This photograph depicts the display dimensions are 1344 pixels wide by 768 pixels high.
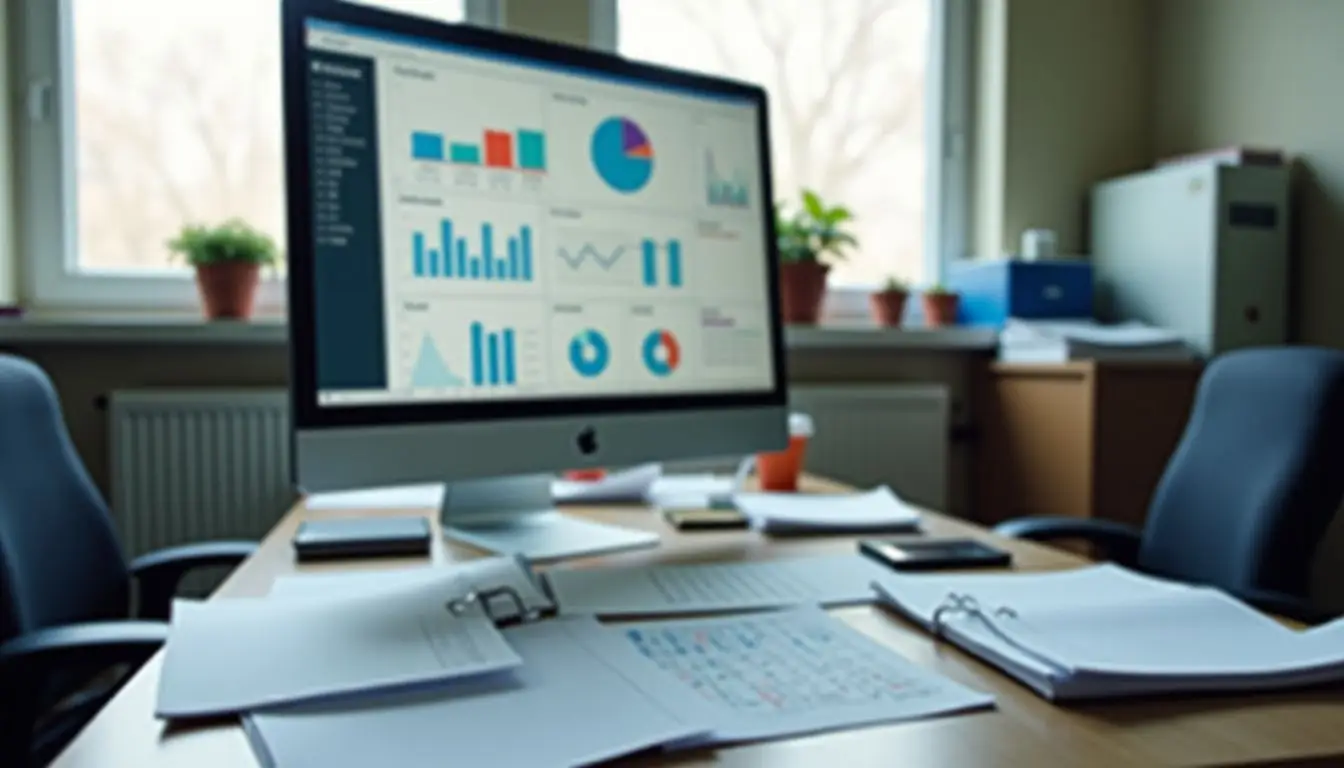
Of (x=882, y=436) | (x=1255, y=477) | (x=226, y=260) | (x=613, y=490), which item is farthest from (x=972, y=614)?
(x=226, y=260)

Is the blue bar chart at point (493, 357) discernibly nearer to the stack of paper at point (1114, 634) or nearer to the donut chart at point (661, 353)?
the donut chart at point (661, 353)

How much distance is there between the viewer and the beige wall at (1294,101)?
7.07 feet

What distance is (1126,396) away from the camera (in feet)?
6.79

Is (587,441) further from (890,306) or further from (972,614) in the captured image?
(890,306)

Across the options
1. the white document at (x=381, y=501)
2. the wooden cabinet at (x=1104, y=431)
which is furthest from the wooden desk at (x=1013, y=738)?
the wooden cabinet at (x=1104, y=431)

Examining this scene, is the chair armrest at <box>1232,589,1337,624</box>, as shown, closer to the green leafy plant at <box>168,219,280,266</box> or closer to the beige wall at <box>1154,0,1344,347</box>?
the beige wall at <box>1154,0,1344,347</box>

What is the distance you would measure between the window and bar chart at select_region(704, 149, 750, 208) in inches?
55.0

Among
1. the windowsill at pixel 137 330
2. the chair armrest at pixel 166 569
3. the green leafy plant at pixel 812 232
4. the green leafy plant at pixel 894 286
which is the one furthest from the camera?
the green leafy plant at pixel 894 286

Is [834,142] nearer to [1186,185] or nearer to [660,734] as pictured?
[1186,185]

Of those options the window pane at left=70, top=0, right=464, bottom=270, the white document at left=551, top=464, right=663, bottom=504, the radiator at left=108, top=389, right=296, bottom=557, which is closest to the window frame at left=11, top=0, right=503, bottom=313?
the window pane at left=70, top=0, right=464, bottom=270

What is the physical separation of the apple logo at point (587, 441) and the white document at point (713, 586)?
0.14 meters

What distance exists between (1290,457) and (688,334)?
833 mm

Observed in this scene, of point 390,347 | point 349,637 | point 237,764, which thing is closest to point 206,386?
point 390,347

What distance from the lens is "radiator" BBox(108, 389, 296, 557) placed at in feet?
6.36
